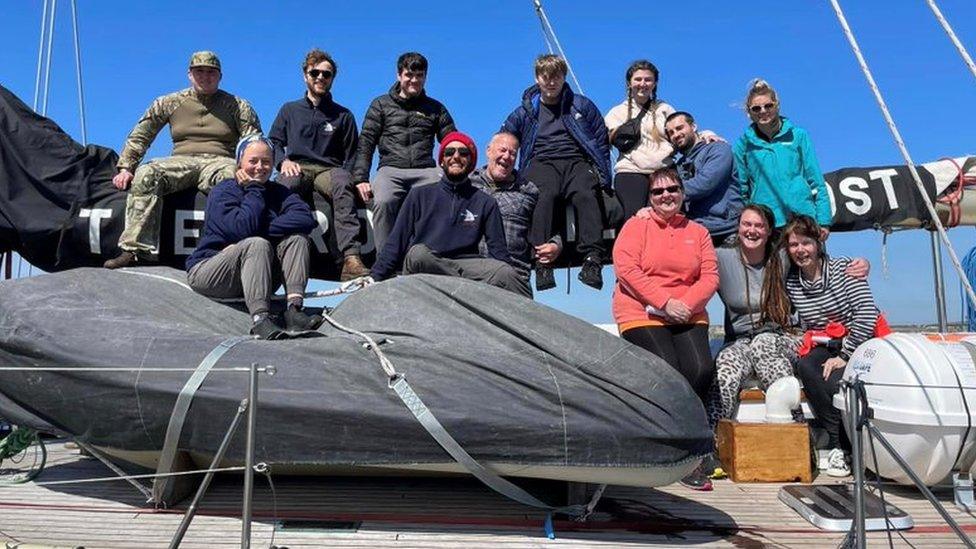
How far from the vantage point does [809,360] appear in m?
4.77

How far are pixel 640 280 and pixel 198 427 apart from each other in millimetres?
2453

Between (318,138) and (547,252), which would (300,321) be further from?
(318,138)

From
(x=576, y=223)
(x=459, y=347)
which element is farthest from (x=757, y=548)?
(x=576, y=223)

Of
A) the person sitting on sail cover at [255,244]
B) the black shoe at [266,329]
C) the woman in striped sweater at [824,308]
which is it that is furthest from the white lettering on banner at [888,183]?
the black shoe at [266,329]

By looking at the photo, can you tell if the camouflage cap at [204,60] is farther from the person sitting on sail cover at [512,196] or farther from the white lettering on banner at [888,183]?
the white lettering on banner at [888,183]

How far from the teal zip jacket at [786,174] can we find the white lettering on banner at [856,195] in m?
1.10

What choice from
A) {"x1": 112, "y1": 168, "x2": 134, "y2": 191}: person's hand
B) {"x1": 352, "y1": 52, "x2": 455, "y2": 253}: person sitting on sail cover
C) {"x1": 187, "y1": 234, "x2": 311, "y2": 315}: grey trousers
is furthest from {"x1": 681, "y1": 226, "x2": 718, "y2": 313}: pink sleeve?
{"x1": 112, "y1": 168, "x2": 134, "y2": 191}: person's hand

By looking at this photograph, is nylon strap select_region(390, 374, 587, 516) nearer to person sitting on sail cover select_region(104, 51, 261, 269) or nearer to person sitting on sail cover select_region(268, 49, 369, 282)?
person sitting on sail cover select_region(268, 49, 369, 282)

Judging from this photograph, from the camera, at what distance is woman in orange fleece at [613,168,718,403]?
4.54m

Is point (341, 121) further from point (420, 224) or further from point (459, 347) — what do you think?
point (459, 347)

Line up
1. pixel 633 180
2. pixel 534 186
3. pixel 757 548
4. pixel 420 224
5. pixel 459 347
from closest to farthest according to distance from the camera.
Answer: pixel 757 548 < pixel 459 347 < pixel 420 224 < pixel 534 186 < pixel 633 180

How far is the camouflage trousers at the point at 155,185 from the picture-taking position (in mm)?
5547

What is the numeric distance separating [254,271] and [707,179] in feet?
9.95

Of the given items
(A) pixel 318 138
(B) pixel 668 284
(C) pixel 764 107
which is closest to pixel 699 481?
(B) pixel 668 284
